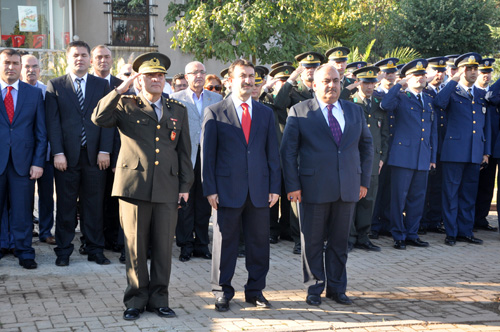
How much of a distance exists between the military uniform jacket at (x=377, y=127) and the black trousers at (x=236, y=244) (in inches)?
121

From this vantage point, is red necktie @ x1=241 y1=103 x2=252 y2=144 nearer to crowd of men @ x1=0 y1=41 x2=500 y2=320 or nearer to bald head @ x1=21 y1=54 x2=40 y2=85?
crowd of men @ x1=0 y1=41 x2=500 y2=320

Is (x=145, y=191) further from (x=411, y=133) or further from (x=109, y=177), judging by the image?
(x=411, y=133)

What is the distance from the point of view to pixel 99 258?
24.0 feet

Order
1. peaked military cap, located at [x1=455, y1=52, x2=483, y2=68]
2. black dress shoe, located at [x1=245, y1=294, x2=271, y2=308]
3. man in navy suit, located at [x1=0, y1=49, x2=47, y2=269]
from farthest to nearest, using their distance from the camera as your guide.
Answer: peaked military cap, located at [x1=455, y1=52, x2=483, y2=68]
man in navy suit, located at [x1=0, y1=49, x2=47, y2=269]
black dress shoe, located at [x1=245, y1=294, x2=271, y2=308]

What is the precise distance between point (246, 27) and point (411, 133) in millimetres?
7487

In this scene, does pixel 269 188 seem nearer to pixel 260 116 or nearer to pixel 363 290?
pixel 260 116

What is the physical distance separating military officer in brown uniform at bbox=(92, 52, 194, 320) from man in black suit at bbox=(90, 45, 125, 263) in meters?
1.85

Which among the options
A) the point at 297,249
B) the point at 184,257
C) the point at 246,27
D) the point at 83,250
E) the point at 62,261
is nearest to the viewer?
the point at 62,261

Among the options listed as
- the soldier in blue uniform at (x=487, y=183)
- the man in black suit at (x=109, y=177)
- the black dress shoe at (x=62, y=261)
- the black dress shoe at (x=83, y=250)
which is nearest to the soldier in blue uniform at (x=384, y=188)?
the soldier in blue uniform at (x=487, y=183)

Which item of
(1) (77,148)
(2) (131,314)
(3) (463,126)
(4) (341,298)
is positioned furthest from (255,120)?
(3) (463,126)

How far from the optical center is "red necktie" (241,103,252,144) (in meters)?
5.91

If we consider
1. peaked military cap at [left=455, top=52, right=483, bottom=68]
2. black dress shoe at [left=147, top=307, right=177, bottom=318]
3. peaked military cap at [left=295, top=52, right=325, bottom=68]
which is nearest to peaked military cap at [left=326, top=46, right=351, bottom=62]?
peaked military cap at [left=295, top=52, right=325, bottom=68]

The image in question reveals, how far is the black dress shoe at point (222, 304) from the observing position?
18.8 ft

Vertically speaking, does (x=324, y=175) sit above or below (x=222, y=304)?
above
